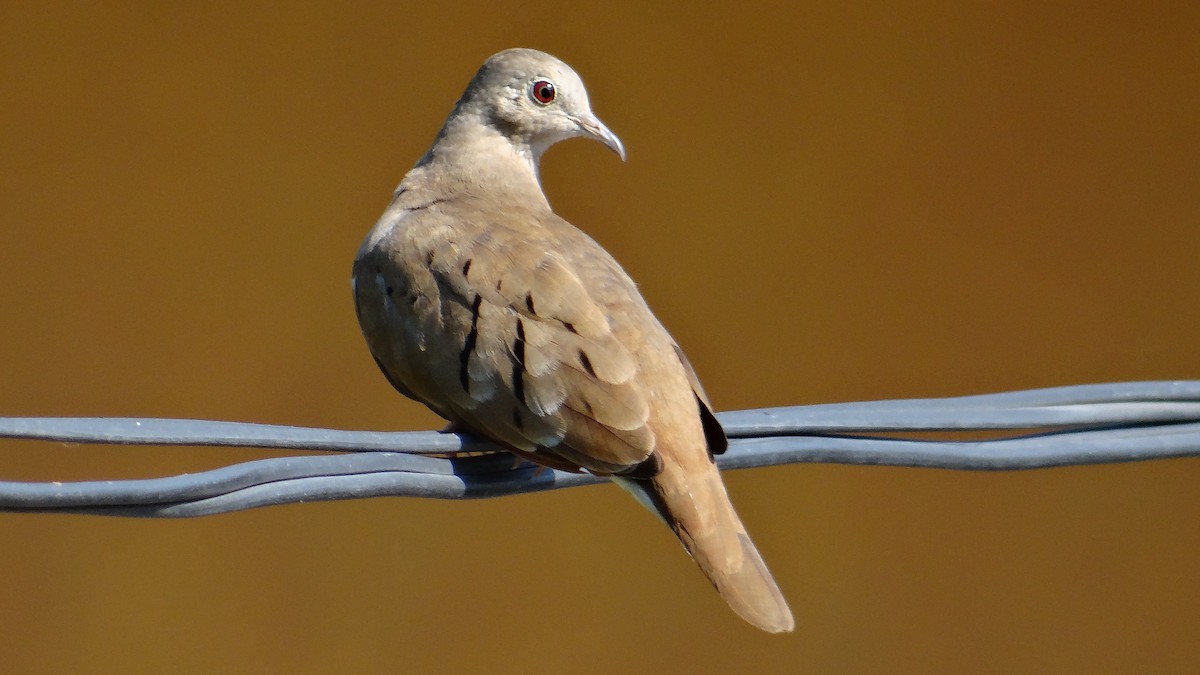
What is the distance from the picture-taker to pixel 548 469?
2.49m

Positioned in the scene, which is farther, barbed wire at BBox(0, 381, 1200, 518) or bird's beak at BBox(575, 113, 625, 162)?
bird's beak at BBox(575, 113, 625, 162)

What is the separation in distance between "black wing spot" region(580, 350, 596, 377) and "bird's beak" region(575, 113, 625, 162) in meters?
1.07

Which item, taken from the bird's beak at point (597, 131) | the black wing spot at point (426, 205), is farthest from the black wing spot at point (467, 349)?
the bird's beak at point (597, 131)

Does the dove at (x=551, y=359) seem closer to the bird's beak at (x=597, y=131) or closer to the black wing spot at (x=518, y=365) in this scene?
the black wing spot at (x=518, y=365)

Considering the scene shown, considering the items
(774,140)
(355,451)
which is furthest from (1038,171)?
(355,451)

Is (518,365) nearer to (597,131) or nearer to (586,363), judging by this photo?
(586,363)

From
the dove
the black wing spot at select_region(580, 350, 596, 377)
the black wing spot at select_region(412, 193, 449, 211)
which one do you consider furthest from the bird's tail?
the black wing spot at select_region(412, 193, 449, 211)

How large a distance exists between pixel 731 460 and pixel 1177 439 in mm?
750

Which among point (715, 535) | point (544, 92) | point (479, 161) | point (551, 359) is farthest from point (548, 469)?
point (544, 92)

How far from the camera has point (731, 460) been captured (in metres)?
2.41

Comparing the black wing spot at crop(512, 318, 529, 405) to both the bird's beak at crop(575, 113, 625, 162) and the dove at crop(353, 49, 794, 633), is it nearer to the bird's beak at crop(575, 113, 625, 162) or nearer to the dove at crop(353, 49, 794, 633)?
the dove at crop(353, 49, 794, 633)

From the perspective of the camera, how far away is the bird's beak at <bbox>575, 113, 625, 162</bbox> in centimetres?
355

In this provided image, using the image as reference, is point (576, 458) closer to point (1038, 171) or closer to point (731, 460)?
point (731, 460)

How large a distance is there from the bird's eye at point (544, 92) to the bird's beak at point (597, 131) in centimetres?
8
